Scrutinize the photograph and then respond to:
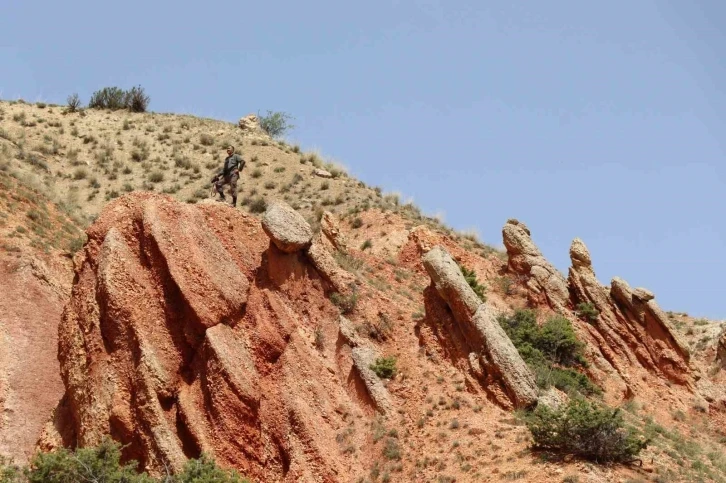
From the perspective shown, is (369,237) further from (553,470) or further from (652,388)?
(553,470)

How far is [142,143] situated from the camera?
48250 millimetres

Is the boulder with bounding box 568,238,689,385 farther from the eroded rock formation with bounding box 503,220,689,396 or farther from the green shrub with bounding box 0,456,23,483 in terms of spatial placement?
the green shrub with bounding box 0,456,23,483

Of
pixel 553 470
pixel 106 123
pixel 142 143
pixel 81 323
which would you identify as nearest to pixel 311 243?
pixel 81 323

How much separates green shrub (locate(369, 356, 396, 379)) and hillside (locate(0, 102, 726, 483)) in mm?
63

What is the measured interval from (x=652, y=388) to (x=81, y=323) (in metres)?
16.9

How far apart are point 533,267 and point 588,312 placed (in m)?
2.65

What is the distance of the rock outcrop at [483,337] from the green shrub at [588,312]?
6.98 metres

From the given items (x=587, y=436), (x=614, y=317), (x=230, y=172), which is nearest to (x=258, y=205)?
(x=230, y=172)

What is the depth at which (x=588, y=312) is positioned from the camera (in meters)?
29.2

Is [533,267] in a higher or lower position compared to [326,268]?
higher

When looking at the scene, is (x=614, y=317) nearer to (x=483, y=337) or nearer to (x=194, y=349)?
(x=483, y=337)

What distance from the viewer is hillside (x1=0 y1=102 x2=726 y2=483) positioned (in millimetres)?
20109

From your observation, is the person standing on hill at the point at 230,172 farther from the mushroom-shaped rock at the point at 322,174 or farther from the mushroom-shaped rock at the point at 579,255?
the mushroom-shaped rock at the point at 322,174

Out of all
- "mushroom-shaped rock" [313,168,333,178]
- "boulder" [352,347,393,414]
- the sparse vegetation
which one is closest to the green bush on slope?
"boulder" [352,347,393,414]
